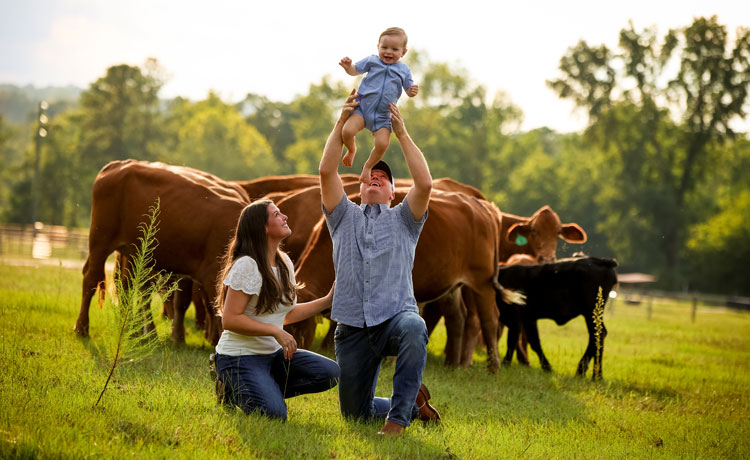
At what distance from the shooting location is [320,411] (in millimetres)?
6086

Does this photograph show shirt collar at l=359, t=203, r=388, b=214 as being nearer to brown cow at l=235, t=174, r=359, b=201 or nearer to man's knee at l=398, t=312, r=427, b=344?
man's knee at l=398, t=312, r=427, b=344

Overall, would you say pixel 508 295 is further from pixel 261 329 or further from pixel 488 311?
pixel 261 329

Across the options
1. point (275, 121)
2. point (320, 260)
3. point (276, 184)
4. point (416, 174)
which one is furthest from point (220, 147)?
point (416, 174)

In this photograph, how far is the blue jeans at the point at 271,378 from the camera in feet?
17.8

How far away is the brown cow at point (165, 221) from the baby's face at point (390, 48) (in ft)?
11.3

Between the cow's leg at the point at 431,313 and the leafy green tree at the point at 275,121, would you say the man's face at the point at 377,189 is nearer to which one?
the cow's leg at the point at 431,313

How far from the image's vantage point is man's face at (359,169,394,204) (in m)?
5.86

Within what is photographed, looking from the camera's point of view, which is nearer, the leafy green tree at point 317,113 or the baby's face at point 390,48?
the baby's face at point 390,48

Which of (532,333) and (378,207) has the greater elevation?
(378,207)

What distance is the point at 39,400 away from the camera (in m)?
5.03

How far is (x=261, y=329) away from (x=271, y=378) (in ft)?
1.60

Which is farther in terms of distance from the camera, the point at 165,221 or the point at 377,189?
the point at 165,221

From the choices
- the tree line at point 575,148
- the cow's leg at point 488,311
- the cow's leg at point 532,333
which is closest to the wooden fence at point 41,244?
the tree line at point 575,148

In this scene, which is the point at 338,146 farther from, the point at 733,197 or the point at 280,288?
the point at 733,197
